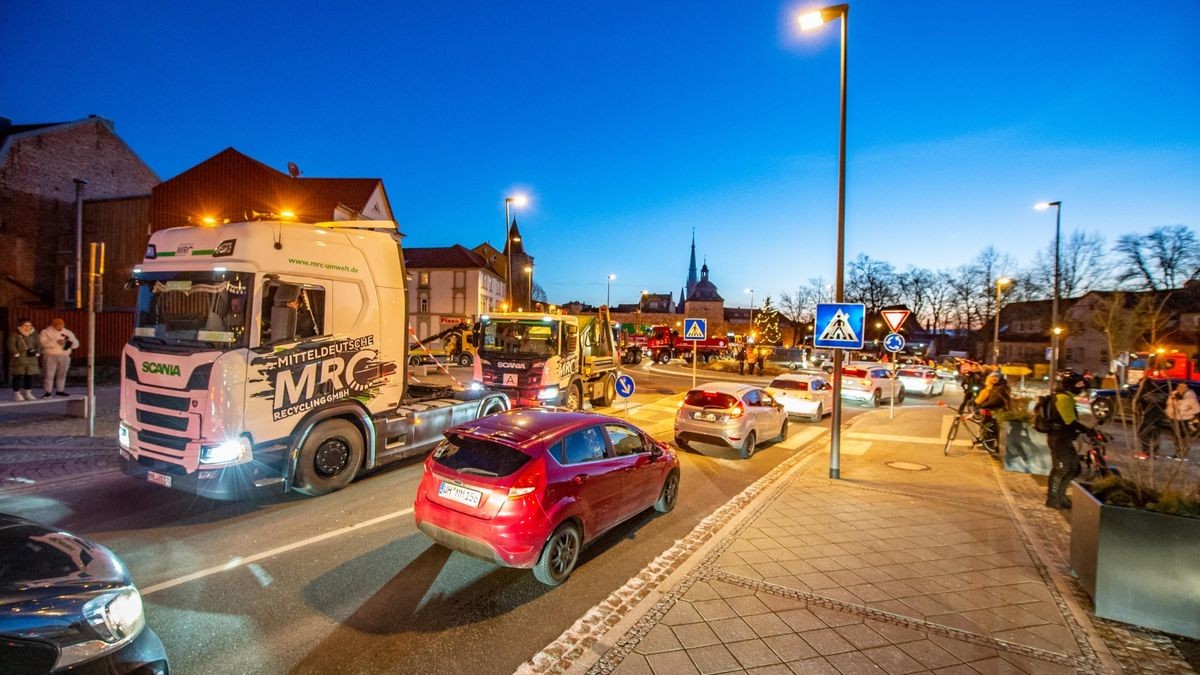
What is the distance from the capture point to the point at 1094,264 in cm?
4100

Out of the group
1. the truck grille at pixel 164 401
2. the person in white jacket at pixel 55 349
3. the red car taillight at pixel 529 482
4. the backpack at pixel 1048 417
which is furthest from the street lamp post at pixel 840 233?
the person in white jacket at pixel 55 349

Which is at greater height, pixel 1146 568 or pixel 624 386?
pixel 624 386

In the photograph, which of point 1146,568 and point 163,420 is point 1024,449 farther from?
point 163,420

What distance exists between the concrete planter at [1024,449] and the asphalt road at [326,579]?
20.4 feet

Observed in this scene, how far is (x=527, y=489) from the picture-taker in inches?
174

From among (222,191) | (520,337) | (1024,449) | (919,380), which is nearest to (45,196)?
(222,191)

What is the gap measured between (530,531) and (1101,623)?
4.76m

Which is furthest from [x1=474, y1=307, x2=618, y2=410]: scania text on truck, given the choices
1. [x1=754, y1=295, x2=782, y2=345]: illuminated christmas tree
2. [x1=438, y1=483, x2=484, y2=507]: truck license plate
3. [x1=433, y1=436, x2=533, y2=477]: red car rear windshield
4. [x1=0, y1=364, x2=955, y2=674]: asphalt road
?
[x1=754, y1=295, x2=782, y2=345]: illuminated christmas tree

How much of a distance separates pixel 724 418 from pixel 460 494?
6357 mm

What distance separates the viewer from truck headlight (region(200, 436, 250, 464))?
18.5 ft

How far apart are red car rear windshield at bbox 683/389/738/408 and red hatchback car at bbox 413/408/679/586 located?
4.66m

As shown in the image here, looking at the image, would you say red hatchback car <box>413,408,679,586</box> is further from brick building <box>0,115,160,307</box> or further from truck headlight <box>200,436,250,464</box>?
brick building <box>0,115,160,307</box>

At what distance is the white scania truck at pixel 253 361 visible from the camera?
18.8ft

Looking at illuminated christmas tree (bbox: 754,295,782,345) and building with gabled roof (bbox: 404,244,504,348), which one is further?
building with gabled roof (bbox: 404,244,504,348)
